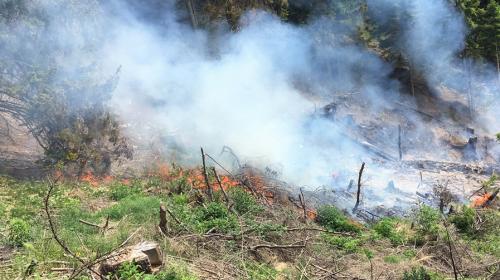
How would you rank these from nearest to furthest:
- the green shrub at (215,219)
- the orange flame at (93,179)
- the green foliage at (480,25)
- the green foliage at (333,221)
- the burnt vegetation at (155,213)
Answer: the burnt vegetation at (155,213), the green shrub at (215,219), the green foliage at (333,221), the orange flame at (93,179), the green foliage at (480,25)

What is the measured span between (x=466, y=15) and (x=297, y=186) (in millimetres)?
15277

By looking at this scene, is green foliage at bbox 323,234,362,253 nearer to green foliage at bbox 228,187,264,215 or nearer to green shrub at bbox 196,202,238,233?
green foliage at bbox 228,187,264,215

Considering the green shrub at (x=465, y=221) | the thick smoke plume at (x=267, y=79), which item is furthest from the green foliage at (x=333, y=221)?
the thick smoke plume at (x=267, y=79)

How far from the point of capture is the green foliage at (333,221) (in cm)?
1013

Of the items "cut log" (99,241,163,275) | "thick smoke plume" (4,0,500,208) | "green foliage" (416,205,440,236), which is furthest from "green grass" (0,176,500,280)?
"thick smoke plume" (4,0,500,208)

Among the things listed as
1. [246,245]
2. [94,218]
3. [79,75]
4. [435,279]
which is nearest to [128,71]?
[79,75]

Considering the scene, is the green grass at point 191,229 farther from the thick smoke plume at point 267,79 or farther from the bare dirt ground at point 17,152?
the thick smoke plume at point 267,79

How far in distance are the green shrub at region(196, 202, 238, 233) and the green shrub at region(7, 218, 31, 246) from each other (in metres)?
2.45

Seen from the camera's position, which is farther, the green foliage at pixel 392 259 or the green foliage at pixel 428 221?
the green foliage at pixel 428 221

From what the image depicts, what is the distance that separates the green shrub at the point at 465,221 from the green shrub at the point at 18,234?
28.6 feet

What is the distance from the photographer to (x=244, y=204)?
9.23 meters

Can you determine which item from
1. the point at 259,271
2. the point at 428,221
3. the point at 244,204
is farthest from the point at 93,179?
the point at 428,221

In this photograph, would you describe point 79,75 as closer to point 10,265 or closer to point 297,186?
point 297,186

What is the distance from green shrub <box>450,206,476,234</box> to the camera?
10648 millimetres
